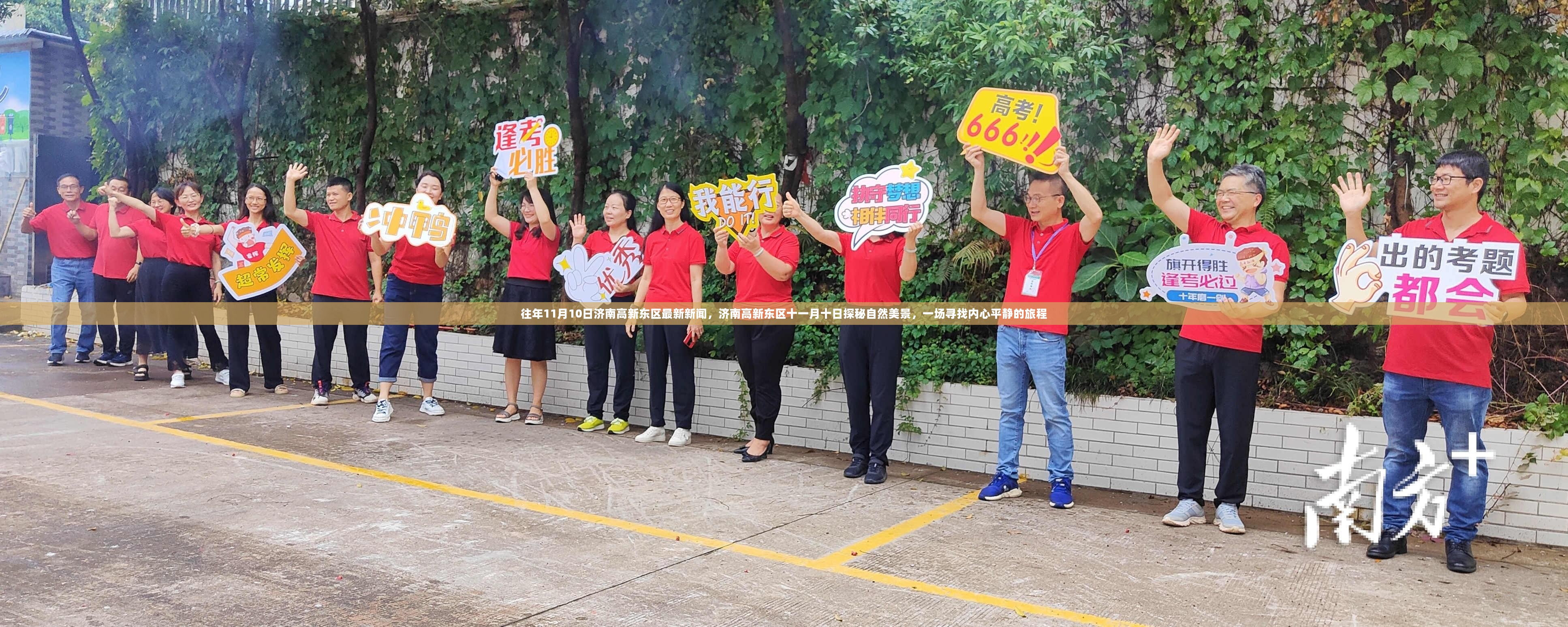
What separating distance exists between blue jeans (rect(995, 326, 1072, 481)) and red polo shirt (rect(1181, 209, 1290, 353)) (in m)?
0.66

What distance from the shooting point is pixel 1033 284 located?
5.54m

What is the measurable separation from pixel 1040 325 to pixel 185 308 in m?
7.19

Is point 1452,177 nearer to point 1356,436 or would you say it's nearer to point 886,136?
point 1356,436

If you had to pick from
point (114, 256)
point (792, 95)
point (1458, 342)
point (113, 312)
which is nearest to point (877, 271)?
point (792, 95)

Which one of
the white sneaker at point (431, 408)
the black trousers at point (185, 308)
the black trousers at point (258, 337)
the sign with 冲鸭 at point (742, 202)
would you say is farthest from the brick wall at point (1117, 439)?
the black trousers at point (185, 308)

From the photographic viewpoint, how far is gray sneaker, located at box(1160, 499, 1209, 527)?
5.27 meters

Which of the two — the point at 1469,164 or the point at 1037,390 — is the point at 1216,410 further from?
the point at 1469,164

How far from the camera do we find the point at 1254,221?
5246 millimetres

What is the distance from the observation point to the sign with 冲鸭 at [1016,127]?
18.0ft

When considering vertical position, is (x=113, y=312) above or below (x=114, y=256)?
below

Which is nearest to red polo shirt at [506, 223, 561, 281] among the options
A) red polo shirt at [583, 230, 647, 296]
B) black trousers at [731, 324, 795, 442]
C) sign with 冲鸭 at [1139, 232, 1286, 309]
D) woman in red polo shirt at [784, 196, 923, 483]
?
red polo shirt at [583, 230, 647, 296]

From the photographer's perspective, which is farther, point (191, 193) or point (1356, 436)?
point (191, 193)

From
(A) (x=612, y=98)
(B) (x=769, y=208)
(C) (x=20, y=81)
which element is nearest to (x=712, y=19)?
(A) (x=612, y=98)

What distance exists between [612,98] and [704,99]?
105 cm
